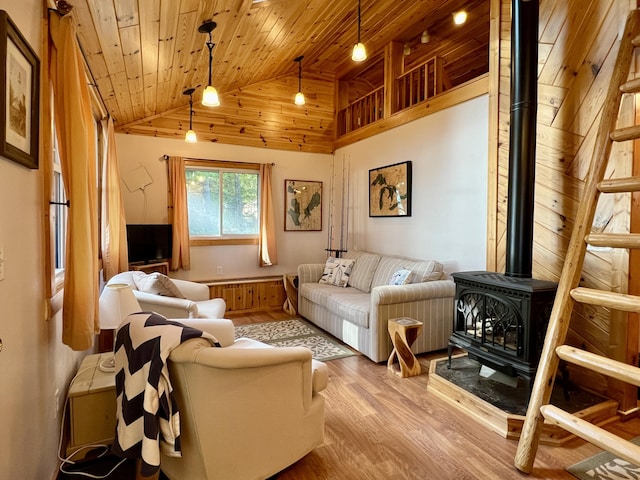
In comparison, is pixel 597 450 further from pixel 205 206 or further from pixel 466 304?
pixel 205 206

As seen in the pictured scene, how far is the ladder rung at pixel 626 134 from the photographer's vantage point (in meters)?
1.81

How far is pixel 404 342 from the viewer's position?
3041 mm

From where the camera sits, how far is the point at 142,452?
4.67 feet

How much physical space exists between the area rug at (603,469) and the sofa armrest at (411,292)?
1.67 m

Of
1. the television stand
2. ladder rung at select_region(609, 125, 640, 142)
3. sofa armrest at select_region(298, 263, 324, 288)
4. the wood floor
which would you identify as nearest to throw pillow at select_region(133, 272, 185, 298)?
the television stand

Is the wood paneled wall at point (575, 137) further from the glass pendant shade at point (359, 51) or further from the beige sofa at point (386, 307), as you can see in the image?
the glass pendant shade at point (359, 51)

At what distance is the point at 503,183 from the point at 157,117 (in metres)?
4.34

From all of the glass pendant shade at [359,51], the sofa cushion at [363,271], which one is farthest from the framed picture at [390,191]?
the glass pendant shade at [359,51]

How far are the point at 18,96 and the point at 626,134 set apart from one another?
2.72m

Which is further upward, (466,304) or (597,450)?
(466,304)

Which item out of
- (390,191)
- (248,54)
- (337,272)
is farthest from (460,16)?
(337,272)

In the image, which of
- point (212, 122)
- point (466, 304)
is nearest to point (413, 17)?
point (212, 122)

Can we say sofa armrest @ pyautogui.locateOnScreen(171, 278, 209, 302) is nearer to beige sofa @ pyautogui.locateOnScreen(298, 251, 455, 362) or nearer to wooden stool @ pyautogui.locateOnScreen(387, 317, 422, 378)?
beige sofa @ pyautogui.locateOnScreen(298, 251, 455, 362)

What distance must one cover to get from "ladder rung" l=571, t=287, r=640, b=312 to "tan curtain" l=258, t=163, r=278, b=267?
4.14 meters
